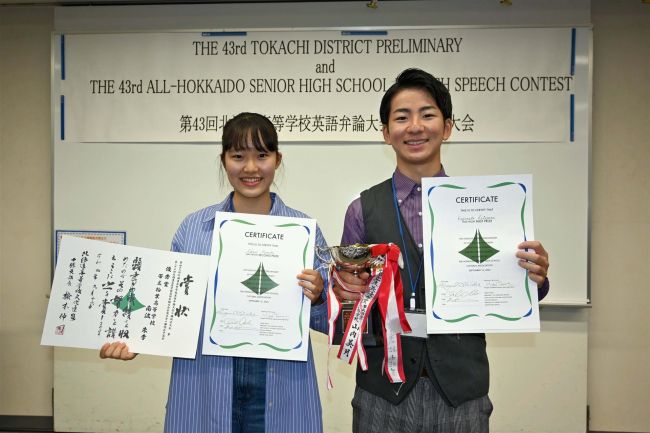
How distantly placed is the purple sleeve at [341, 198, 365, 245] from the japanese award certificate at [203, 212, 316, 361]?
0.11 meters

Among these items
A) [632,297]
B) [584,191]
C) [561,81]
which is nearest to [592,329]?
[632,297]

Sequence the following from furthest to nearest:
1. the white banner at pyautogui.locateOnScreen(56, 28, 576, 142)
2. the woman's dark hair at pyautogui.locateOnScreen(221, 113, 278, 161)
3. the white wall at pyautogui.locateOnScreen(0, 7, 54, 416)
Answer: the white wall at pyautogui.locateOnScreen(0, 7, 54, 416)
the white banner at pyautogui.locateOnScreen(56, 28, 576, 142)
the woman's dark hair at pyautogui.locateOnScreen(221, 113, 278, 161)

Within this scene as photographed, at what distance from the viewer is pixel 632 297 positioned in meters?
3.47

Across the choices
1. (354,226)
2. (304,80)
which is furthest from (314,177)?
(354,226)

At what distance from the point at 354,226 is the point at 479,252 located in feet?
1.23

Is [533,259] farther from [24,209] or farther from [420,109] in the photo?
[24,209]

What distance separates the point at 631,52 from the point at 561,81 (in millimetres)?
554

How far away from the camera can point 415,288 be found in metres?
1.61

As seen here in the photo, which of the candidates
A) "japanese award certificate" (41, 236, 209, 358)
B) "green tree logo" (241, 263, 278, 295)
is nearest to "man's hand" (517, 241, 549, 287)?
"green tree logo" (241, 263, 278, 295)

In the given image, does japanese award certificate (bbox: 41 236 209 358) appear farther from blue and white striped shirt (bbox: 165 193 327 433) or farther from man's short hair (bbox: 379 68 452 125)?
man's short hair (bbox: 379 68 452 125)

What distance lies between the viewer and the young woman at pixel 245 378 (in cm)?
167

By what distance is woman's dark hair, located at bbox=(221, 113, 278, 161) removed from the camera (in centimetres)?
173

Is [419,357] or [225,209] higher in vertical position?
[225,209]

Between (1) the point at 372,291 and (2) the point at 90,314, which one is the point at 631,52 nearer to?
(1) the point at 372,291
